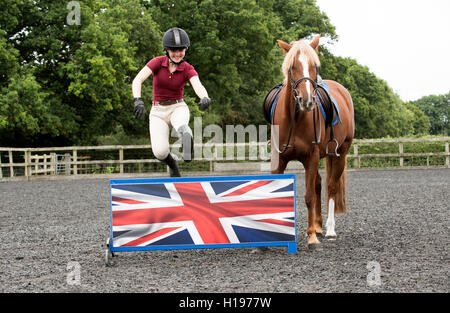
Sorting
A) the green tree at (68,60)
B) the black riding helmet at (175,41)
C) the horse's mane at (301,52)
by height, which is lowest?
the horse's mane at (301,52)

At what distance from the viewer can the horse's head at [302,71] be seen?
5512 mm

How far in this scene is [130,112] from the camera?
29594mm

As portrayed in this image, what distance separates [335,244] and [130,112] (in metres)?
24.2

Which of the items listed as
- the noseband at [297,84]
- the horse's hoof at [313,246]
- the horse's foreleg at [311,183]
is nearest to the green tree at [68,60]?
the horse's foreleg at [311,183]

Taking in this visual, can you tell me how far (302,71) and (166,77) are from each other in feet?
4.93

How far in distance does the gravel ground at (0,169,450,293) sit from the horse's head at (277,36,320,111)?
1.70m

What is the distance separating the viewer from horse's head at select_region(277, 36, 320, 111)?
5512mm

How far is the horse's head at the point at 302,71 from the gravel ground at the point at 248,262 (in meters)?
1.70

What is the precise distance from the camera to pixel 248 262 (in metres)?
5.64

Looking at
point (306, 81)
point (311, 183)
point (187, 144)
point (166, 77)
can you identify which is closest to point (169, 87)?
point (166, 77)

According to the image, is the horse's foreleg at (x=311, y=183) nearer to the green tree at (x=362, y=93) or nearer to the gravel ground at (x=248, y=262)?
the gravel ground at (x=248, y=262)
